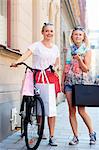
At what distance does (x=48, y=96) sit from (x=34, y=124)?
0.47 metres

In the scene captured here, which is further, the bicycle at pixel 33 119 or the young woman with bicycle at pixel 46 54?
the young woman with bicycle at pixel 46 54

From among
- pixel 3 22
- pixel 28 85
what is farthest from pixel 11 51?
pixel 28 85

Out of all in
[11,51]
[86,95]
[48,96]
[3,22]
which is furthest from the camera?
[3,22]

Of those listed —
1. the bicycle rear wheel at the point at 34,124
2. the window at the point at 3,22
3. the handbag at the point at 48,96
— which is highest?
the window at the point at 3,22

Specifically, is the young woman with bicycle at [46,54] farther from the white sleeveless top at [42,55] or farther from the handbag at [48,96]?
the handbag at [48,96]

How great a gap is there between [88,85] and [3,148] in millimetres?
1610

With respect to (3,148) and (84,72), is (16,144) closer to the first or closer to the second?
(3,148)

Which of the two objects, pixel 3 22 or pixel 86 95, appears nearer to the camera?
pixel 86 95

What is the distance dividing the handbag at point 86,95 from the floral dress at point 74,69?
119 millimetres

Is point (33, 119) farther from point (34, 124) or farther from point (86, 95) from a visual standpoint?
point (86, 95)

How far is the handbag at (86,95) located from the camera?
6.53 meters

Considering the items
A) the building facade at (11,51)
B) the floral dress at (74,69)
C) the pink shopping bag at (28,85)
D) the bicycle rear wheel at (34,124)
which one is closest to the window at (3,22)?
the building facade at (11,51)

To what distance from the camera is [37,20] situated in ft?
37.8

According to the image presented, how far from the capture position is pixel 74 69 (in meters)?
6.61
